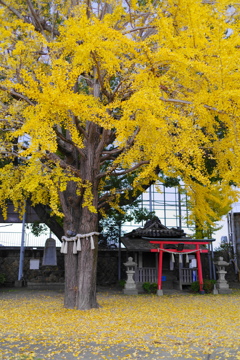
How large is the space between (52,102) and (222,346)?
4779 millimetres

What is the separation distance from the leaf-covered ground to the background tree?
1.14 metres

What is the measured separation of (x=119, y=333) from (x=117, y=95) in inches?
192

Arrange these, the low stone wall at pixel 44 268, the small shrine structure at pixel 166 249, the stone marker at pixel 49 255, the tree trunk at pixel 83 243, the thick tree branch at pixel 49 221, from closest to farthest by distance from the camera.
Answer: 1. the tree trunk at pixel 83 243
2. the stone marker at pixel 49 255
3. the thick tree branch at pixel 49 221
4. the small shrine structure at pixel 166 249
5. the low stone wall at pixel 44 268

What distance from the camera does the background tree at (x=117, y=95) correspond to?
584 cm

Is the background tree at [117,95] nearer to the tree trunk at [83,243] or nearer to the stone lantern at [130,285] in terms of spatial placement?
the tree trunk at [83,243]

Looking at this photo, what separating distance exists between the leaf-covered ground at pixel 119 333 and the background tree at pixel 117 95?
1.14 metres

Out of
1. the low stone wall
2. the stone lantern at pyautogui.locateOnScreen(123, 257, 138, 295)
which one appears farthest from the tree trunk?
the low stone wall

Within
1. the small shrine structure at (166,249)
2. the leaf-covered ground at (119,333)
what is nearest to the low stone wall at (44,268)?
the small shrine structure at (166,249)

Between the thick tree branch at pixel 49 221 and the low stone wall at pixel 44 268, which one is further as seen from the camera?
the low stone wall at pixel 44 268

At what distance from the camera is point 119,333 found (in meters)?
5.18

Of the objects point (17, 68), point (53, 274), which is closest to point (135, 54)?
point (17, 68)

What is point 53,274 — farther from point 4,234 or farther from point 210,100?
point 210,100

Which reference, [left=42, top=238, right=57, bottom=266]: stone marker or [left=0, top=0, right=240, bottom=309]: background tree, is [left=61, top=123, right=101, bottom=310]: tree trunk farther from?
[left=42, top=238, right=57, bottom=266]: stone marker

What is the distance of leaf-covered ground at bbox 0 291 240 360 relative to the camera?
410 centimetres
